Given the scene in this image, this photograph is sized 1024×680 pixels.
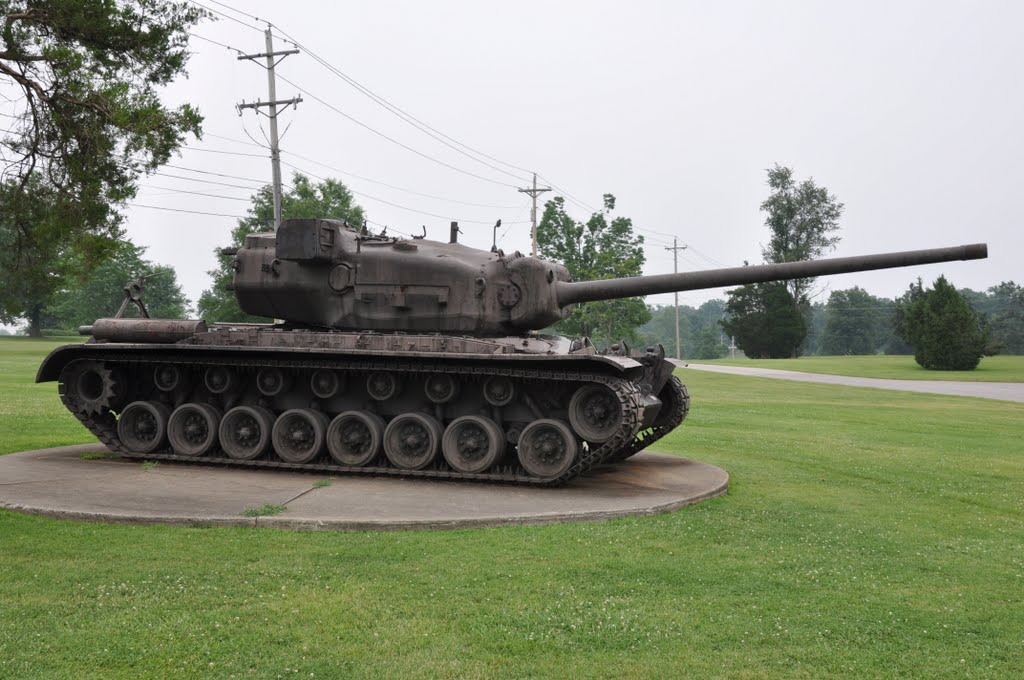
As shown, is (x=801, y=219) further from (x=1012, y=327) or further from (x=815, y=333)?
(x=815, y=333)

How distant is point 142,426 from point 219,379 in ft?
5.31

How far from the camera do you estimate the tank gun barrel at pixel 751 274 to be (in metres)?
11.2

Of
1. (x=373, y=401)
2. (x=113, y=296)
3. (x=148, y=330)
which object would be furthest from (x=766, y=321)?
(x=148, y=330)

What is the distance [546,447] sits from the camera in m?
11.6

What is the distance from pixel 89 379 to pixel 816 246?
78.6m

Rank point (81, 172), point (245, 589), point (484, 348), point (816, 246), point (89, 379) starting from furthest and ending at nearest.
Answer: point (816, 246) < point (89, 379) < point (81, 172) < point (484, 348) < point (245, 589)

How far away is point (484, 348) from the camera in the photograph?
11508 millimetres

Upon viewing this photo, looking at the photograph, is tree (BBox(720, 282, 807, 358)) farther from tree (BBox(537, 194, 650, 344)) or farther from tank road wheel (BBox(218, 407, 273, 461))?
tank road wheel (BBox(218, 407, 273, 461))

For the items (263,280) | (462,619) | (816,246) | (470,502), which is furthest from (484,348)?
(816,246)

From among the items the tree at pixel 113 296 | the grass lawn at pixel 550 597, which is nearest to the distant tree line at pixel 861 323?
the tree at pixel 113 296

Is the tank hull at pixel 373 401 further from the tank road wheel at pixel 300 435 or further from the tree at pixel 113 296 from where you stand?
the tree at pixel 113 296

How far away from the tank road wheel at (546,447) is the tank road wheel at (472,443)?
38 centimetres

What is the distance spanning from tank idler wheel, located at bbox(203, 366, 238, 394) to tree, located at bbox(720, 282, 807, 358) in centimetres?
6703

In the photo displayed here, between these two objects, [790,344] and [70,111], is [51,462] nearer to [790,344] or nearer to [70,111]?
[70,111]
